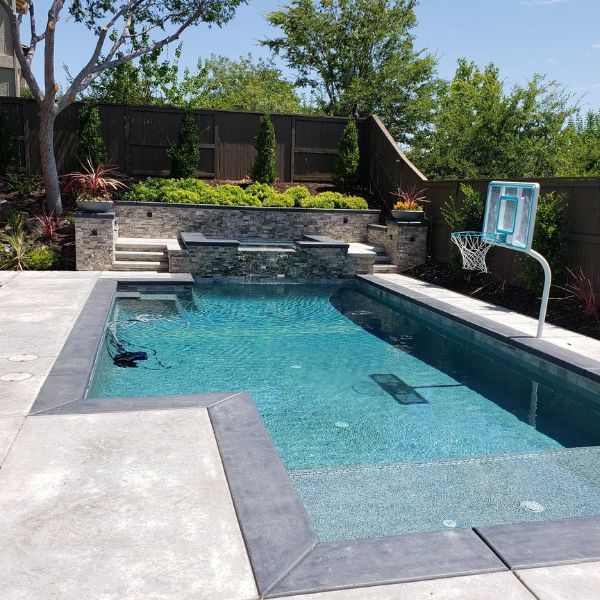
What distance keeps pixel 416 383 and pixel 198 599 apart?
172 inches

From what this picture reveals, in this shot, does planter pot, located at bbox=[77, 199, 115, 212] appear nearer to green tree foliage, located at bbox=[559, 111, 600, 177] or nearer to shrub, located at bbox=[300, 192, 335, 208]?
shrub, located at bbox=[300, 192, 335, 208]

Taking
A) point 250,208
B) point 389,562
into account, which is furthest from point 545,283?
point 250,208

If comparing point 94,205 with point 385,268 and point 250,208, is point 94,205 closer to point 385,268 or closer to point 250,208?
point 250,208

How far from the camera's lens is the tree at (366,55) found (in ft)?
74.6

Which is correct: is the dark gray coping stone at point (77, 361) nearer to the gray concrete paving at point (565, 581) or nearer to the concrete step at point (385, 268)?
the gray concrete paving at point (565, 581)

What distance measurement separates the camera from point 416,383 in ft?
21.1

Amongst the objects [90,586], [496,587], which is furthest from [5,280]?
[496,587]

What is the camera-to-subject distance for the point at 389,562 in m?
2.68

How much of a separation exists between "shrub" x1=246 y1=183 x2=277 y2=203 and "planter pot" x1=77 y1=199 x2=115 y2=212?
13.5ft

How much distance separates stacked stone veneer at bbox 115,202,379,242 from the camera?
539 inches

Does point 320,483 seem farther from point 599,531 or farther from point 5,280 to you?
point 5,280

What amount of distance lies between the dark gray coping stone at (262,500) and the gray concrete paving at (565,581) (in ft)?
3.17

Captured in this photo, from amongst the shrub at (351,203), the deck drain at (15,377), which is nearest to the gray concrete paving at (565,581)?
the deck drain at (15,377)

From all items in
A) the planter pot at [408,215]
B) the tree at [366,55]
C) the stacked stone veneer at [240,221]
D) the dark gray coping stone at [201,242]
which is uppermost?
the tree at [366,55]
